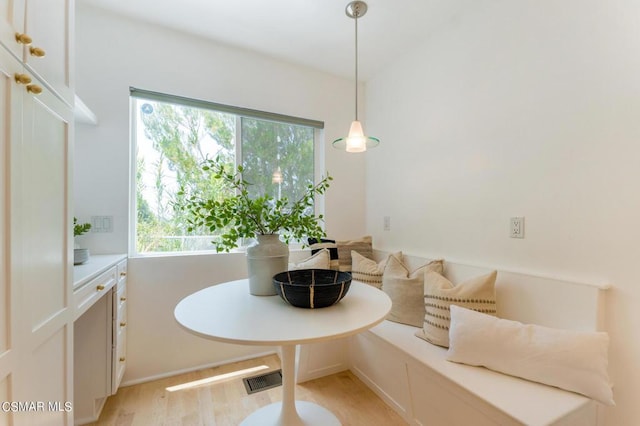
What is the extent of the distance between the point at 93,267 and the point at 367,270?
5.73 feet

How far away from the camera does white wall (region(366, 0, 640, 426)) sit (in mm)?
1170

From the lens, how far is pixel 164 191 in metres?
2.10

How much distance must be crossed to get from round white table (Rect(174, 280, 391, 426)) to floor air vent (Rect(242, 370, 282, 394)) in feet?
1.73

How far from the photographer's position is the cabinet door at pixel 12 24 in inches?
27.2

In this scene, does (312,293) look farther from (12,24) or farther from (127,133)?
(127,133)

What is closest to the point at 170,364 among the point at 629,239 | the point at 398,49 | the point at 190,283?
the point at 190,283

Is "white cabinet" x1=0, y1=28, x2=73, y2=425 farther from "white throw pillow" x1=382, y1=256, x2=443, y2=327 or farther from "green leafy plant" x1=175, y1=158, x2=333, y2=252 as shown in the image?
"white throw pillow" x1=382, y1=256, x2=443, y2=327

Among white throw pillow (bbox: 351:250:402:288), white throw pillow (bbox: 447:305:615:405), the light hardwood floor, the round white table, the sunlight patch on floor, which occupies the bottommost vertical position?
the sunlight patch on floor

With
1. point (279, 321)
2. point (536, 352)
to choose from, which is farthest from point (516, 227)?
point (279, 321)

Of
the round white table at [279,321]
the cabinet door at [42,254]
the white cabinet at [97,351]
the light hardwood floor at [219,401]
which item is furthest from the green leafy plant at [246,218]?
the light hardwood floor at [219,401]

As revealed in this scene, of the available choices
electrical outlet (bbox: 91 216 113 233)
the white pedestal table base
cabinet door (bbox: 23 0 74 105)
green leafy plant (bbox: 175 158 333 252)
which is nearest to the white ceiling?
cabinet door (bbox: 23 0 74 105)

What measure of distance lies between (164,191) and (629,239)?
8.89 ft

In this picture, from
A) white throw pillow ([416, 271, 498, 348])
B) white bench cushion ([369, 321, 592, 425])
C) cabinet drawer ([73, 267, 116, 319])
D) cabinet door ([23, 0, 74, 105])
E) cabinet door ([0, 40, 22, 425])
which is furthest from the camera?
white throw pillow ([416, 271, 498, 348])

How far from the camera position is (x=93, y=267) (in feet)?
4.66
